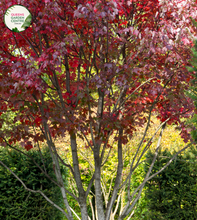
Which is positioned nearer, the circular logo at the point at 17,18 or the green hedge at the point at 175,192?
the circular logo at the point at 17,18

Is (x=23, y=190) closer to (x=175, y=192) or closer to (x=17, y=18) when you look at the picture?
(x=175, y=192)

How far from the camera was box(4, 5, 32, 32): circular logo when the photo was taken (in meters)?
2.16

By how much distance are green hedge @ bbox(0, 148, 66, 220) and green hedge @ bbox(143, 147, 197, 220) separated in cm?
163

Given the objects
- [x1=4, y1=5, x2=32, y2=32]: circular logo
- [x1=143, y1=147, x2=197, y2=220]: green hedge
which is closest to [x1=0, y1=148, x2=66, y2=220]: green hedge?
[x1=143, y1=147, x2=197, y2=220]: green hedge

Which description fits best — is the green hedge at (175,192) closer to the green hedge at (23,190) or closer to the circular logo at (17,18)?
the green hedge at (23,190)

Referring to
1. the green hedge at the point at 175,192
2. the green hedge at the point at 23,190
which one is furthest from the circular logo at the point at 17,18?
the green hedge at the point at 175,192

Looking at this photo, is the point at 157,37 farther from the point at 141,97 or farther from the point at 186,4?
the point at 141,97

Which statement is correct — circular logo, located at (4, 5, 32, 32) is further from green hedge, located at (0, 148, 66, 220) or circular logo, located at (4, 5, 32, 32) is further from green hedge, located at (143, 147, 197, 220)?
green hedge, located at (143, 147, 197, 220)

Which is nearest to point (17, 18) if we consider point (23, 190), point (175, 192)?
point (23, 190)

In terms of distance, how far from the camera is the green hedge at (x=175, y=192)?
3719 mm

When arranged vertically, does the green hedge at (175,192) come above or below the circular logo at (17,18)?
below

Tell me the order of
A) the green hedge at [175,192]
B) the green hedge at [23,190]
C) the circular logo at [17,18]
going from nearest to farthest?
the circular logo at [17,18], the green hedge at [23,190], the green hedge at [175,192]

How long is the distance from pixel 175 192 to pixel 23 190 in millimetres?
2392

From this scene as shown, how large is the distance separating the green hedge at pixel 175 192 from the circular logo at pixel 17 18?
2689 mm
